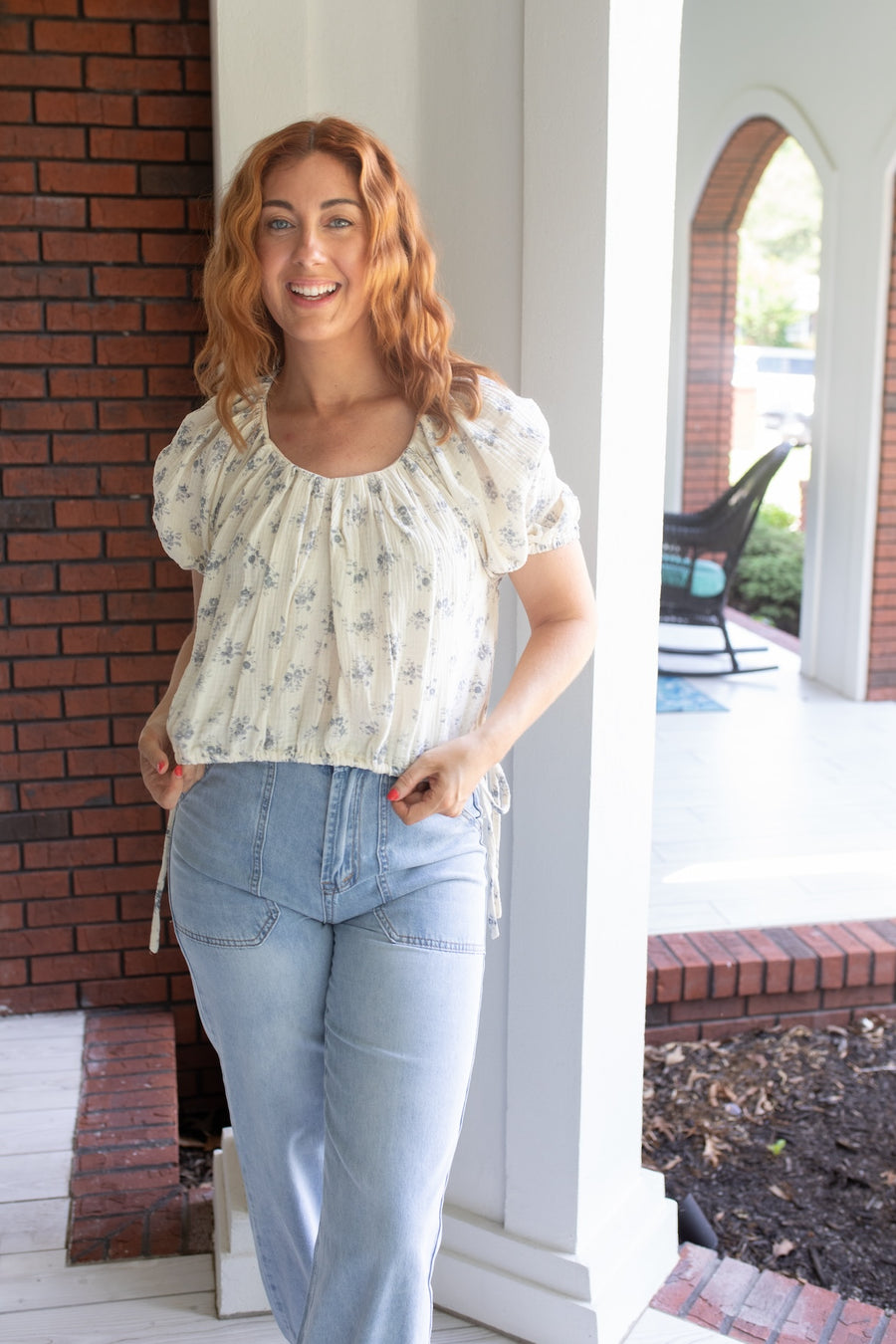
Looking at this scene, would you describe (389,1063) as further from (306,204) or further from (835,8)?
(835,8)

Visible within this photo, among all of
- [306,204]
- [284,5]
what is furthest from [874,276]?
[306,204]

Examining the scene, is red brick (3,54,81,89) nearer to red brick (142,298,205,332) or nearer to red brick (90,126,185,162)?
red brick (90,126,185,162)

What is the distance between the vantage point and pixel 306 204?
5.08ft

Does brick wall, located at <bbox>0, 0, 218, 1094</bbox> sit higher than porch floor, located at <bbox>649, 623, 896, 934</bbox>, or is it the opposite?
brick wall, located at <bbox>0, 0, 218, 1094</bbox>

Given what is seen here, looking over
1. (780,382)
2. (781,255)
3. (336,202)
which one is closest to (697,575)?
(336,202)

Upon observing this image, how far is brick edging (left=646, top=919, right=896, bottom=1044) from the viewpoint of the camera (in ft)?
11.6

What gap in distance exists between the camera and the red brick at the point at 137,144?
2850 millimetres

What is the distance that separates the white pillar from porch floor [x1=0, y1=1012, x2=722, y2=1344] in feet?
0.33

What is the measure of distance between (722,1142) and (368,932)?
198cm

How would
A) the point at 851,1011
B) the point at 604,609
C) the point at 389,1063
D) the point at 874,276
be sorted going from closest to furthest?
1. the point at 389,1063
2. the point at 604,609
3. the point at 851,1011
4. the point at 874,276

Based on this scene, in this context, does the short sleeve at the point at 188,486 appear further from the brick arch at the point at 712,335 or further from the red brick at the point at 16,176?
the brick arch at the point at 712,335

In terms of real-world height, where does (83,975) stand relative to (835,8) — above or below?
below

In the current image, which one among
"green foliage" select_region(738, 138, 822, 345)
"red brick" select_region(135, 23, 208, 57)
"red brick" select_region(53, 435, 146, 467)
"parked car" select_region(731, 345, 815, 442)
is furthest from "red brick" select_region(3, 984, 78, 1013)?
"green foliage" select_region(738, 138, 822, 345)

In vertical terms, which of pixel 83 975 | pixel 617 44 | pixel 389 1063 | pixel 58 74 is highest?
pixel 58 74
